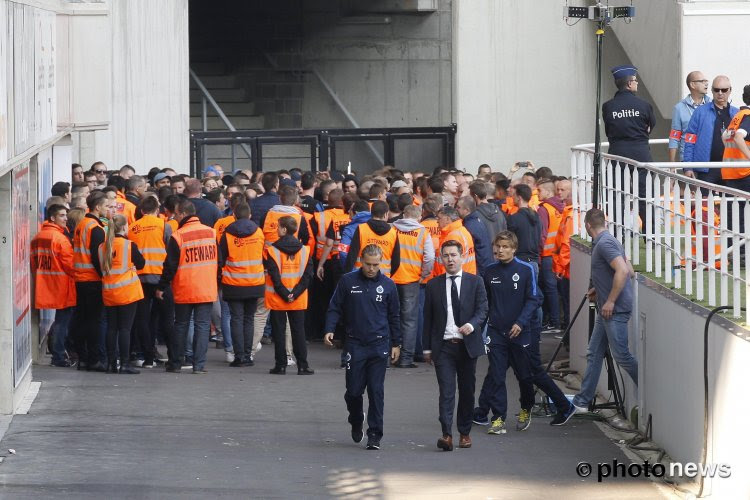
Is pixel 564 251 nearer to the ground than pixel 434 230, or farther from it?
nearer to the ground

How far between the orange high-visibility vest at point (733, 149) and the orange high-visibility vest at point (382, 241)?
3.65m

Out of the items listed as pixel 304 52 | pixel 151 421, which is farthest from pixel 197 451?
pixel 304 52

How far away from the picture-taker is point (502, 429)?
489 inches

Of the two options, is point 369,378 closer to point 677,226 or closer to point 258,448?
point 258,448

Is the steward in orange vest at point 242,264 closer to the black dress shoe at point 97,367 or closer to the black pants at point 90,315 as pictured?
the black pants at point 90,315

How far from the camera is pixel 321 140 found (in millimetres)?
28875

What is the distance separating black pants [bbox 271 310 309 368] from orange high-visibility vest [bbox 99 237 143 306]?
1532 mm

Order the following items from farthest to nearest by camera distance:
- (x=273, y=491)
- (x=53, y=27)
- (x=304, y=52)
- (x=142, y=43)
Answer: (x=304, y=52) < (x=142, y=43) < (x=53, y=27) < (x=273, y=491)

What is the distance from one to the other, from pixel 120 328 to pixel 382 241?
9.77 ft

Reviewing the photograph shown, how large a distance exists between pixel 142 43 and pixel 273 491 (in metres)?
17.2

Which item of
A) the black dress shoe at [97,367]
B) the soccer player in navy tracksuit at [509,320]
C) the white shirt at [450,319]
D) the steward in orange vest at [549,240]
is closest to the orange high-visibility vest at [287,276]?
the black dress shoe at [97,367]

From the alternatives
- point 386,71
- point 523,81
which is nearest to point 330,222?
point 523,81

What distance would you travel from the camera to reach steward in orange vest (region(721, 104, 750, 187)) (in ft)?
44.1

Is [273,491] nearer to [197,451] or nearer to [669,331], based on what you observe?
[197,451]
